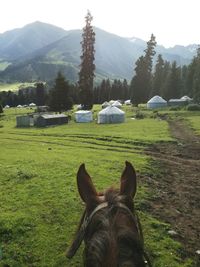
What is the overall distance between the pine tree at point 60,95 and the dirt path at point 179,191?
1883 inches

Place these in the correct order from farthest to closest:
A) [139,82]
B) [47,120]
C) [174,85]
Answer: [174,85] → [139,82] → [47,120]

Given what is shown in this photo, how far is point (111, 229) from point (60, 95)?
247ft

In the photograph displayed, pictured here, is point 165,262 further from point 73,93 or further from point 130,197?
point 73,93

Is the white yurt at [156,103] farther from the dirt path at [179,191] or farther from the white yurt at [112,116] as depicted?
the dirt path at [179,191]

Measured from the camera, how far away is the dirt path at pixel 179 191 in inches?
448

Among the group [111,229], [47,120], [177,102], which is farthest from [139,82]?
[111,229]

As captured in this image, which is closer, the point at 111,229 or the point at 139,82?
the point at 111,229

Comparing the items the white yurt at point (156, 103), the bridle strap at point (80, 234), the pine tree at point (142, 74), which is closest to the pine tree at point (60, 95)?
the pine tree at point (142, 74)

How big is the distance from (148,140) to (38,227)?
2360 cm

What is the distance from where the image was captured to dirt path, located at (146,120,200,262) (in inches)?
448

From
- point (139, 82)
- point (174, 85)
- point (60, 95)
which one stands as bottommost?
point (60, 95)

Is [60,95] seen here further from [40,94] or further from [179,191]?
[179,191]

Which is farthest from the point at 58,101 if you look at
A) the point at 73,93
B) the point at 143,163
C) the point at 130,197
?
the point at 130,197

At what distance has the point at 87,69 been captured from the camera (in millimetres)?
75750
